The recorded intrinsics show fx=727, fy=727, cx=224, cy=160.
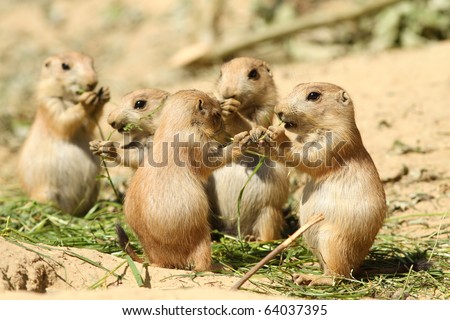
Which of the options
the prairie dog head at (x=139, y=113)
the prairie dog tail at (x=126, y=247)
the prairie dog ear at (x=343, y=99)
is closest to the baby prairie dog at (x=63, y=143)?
the prairie dog head at (x=139, y=113)

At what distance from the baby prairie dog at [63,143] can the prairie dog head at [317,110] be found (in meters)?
3.76

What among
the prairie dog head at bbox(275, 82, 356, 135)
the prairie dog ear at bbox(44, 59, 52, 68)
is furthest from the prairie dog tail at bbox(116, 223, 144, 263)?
the prairie dog ear at bbox(44, 59, 52, 68)

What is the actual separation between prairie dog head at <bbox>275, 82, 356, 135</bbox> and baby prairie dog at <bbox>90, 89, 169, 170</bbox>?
1402mm

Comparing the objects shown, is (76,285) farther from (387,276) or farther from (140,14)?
(140,14)

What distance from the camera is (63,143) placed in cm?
996

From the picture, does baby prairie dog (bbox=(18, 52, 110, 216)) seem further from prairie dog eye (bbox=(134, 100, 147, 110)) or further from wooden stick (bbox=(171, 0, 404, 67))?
wooden stick (bbox=(171, 0, 404, 67))

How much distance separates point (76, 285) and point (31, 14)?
16474 mm

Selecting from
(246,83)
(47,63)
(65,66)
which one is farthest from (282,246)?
(47,63)

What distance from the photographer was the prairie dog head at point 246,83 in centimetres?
795

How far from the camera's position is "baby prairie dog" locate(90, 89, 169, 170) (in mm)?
7285

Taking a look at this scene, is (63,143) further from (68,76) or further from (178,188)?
(178,188)

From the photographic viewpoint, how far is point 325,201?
658 centimetres

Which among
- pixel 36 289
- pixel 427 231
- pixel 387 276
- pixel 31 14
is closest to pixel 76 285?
pixel 36 289
